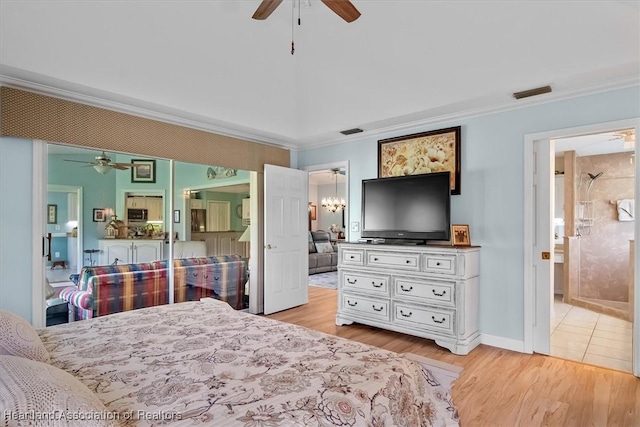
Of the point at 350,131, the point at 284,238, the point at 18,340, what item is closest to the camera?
the point at 18,340

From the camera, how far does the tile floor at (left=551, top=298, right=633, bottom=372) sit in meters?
3.10

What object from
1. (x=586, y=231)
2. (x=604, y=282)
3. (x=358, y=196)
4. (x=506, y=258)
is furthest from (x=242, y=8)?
(x=604, y=282)

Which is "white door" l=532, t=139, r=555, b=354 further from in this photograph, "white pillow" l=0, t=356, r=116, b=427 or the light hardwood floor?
"white pillow" l=0, t=356, r=116, b=427

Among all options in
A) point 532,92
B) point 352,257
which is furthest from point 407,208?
point 532,92

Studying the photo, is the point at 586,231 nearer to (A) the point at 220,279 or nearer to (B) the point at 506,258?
(B) the point at 506,258

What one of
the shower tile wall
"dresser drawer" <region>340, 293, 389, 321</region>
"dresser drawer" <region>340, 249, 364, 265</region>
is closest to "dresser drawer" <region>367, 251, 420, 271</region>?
"dresser drawer" <region>340, 249, 364, 265</region>

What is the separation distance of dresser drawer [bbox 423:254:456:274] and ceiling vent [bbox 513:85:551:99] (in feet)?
5.32

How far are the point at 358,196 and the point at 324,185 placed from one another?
281 inches

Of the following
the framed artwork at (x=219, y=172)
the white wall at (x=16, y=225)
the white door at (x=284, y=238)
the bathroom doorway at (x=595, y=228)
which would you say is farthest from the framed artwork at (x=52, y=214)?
the bathroom doorway at (x=595, y=228)

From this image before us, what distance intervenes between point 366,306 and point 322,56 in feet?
9.70

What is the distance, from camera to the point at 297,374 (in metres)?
1.33

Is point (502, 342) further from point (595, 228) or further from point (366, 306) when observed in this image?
point (595, 228)

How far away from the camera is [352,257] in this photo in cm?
403

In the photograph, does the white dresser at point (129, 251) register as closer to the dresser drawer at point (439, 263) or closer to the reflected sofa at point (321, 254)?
the dresser drawer at point (439, 263)
